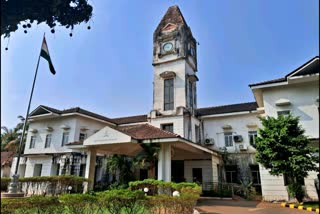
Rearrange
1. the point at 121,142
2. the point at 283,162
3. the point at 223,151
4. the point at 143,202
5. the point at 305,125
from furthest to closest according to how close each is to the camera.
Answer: the point at 223,151, the point at 305,125, the point at 121,142, the point at 283,162, the point at 143,202

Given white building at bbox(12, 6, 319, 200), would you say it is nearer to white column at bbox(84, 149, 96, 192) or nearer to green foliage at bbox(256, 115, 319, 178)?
white column at bbox(84, 149, 96, 192)

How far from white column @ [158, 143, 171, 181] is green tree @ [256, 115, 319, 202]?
4047mm

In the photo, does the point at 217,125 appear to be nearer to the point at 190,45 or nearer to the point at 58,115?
the point at 190,45

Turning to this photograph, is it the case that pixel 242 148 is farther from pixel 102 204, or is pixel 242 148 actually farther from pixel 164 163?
pixel 102 204

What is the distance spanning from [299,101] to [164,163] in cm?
768

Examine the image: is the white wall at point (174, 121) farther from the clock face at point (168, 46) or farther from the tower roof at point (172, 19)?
the tower roof at point (172, 19)

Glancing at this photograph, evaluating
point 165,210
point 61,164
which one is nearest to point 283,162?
point 165,210

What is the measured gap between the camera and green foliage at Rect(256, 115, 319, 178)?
9.40 meters

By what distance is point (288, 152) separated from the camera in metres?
9.84

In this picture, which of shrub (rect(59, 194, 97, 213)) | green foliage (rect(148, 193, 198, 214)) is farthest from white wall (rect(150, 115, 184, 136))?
shrub (rect(59, 194, 97, 213))

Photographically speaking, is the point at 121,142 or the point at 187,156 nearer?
the point at 121,142

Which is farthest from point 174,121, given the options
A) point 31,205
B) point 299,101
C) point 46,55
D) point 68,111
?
point 31,205

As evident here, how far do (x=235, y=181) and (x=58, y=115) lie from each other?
14456 mm

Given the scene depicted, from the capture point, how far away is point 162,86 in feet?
58.2
